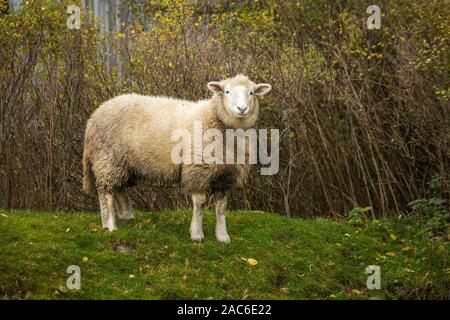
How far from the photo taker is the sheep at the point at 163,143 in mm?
7695

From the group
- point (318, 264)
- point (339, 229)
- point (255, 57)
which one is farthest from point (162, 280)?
point (255, 57)

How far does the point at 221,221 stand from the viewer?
788cm

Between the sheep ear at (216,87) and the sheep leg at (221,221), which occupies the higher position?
the sheep ear at (216,87)

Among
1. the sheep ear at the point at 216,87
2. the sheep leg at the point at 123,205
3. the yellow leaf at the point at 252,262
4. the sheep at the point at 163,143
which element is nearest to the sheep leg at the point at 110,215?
the sheep at the point at 163,143

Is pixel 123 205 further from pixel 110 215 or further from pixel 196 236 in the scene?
pixel 196 236

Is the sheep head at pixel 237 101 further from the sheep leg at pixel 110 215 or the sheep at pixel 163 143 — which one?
the sheep leg at pixel 110 215

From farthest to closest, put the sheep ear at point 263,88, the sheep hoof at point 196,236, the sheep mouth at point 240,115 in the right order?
the sheep ear at point 263,88
the sheep hoof at point 196,236
the sheep mouth at point 240,115

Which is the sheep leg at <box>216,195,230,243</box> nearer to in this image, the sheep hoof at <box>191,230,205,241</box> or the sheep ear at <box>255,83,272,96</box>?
the sheep hoof at <box>191,230,205,241</box>

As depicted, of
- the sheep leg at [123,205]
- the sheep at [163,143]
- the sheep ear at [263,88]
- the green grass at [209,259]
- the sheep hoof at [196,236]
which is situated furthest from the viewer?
the sheep leg at [123,205]

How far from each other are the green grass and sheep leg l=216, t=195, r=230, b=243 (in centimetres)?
8

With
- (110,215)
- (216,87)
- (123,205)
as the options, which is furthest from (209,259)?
(216,87)

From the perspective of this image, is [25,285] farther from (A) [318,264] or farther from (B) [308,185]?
(B) [308,185]

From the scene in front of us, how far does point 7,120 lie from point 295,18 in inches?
211

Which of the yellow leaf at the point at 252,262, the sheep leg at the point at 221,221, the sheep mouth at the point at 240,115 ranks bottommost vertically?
the yellow leaf at the point at 252,262
